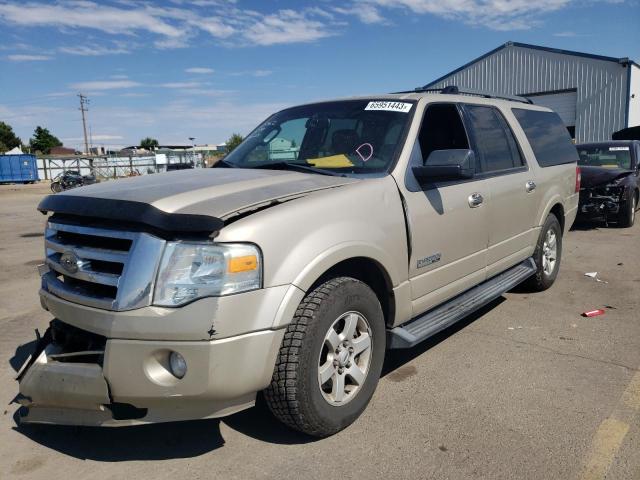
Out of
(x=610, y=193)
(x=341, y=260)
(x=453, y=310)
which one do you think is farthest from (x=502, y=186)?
(x=610, y=193)

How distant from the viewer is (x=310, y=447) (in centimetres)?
295

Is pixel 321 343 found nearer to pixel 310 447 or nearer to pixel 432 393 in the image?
pixel 310 447

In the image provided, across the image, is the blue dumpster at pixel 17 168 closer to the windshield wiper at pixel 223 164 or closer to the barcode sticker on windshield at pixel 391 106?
the windshield wiper at pixel 223 164

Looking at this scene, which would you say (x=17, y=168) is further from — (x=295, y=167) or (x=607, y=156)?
(x=295, y=167)

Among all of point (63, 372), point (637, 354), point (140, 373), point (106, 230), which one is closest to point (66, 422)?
point (63, 372)

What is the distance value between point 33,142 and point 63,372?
10544 cm

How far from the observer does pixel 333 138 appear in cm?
399

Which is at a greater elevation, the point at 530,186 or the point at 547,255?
the point at 530,186

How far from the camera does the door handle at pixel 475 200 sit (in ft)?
13.5

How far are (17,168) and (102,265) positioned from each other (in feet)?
148

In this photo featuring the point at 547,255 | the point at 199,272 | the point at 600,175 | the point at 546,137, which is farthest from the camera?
the point at 600,175

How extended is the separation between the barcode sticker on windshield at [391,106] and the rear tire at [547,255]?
2.47 meters

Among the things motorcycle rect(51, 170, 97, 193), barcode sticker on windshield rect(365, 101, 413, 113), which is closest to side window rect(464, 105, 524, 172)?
barcode sticker on windshield rect(365, 101, 413, 113)

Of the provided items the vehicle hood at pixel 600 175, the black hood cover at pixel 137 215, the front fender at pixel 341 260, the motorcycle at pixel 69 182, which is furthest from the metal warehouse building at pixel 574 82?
the black hood cover at pixel 137 215
